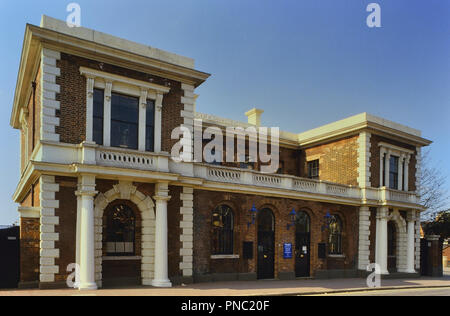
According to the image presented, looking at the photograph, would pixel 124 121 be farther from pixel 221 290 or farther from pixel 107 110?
pixel 221 290

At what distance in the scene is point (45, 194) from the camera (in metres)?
14.6

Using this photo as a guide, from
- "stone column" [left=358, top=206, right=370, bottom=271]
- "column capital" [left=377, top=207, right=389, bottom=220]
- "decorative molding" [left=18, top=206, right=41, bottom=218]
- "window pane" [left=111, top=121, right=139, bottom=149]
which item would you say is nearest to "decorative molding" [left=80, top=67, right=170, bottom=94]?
"window pane" [left=111, top=121, right=139, bottom=149]

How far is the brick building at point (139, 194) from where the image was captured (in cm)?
1483

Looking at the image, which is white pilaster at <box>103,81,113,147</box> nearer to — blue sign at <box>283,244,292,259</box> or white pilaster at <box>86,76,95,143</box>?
white pilaster at <box>86,76,95,143</box>

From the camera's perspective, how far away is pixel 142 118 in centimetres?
1717

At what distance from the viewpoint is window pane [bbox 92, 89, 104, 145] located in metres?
16.3

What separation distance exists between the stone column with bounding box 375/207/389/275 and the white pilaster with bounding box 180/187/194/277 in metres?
13.3

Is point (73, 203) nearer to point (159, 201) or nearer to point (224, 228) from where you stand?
point (159, 201)

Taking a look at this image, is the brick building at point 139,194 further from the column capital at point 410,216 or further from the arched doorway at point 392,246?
the column capital at point 410,216

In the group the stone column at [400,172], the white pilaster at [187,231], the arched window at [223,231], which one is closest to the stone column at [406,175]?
the stone column at [400,172]

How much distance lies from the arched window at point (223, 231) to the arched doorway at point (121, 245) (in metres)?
4.08

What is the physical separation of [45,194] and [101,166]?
2.15 m

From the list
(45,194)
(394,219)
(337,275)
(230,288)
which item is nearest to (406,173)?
(394,219)

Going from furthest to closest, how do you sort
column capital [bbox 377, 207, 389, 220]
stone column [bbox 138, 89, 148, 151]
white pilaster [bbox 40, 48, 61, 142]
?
1. column capital [bbox 377, 207, 389, 220]
2. stone column [bbox 138, 89, 148, 151]
3. white pilaster [bbox 40, 48, 61, 142]
